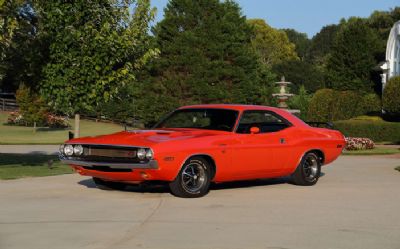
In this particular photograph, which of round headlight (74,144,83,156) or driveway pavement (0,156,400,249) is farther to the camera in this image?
round headlight (74,144,83,156)

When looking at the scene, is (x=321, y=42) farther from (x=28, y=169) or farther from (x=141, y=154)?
(x=141, y=154)

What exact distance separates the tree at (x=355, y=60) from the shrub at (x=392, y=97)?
328 inches

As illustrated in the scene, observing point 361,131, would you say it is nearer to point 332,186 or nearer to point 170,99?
point 170,99

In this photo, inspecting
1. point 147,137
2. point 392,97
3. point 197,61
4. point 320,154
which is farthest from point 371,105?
point 147,137

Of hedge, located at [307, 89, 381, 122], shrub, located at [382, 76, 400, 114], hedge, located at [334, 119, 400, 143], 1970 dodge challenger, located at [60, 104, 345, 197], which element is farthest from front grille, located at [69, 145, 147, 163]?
hedge, located at [307, 89, 381, 122]

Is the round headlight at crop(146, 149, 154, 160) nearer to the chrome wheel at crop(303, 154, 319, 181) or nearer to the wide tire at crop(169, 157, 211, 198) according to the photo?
the wide tire at crop(169, 157, 211, 198)

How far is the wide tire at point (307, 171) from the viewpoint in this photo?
38.6 ft

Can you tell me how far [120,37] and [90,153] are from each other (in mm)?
5181

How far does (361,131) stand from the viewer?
3108 centimetres

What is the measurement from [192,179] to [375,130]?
887 inches

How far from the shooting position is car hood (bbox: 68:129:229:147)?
32.1ft

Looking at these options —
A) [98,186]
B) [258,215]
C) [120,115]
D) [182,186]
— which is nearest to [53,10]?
[98,186]

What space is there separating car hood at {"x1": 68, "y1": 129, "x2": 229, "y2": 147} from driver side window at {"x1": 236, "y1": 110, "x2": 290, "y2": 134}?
2.48ft

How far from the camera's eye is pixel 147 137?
396 inches
